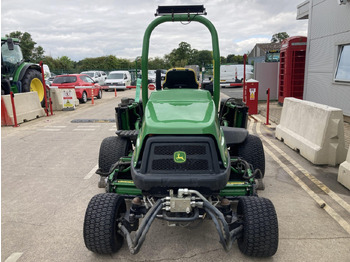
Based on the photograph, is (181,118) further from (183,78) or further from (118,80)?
(118,80)

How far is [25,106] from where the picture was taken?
11555 millimetres

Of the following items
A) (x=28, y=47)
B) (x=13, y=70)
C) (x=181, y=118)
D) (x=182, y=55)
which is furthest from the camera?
(x=28, y=47)

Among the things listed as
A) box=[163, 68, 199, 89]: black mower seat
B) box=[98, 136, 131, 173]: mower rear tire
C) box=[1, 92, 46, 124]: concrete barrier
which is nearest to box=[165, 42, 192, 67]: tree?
box=[1, 92, 46, 124]: concrete barrier

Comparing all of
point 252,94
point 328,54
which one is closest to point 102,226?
point 252,94

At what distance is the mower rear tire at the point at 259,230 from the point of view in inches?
119

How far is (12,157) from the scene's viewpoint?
709cm

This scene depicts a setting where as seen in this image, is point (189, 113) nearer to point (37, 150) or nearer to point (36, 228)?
point (36, 228)

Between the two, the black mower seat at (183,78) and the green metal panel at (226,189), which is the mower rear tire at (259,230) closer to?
the green metal panel at (226,189)

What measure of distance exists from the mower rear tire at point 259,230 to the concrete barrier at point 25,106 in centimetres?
1000

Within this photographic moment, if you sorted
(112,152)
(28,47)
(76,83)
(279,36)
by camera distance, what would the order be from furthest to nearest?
(279,36) → (28,47) → (76,83) → (112,152)

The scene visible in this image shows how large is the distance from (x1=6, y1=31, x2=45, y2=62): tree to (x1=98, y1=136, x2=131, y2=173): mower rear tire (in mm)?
44693

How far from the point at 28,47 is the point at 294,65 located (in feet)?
142

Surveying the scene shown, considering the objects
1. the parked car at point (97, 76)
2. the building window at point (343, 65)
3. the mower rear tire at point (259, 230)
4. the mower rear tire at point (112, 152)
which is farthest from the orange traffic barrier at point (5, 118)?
the parked car at point (97, 76)

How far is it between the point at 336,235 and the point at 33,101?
11467 mm
